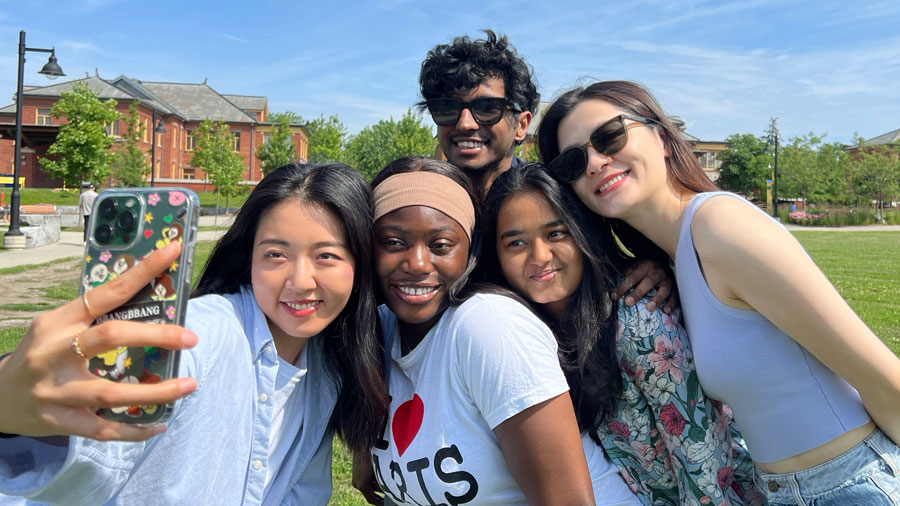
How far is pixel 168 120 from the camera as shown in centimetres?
6431

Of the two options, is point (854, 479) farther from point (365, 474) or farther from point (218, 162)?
point (218, 162)

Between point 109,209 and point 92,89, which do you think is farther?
point 92,89

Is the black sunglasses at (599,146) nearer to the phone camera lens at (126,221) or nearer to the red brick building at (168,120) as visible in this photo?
the phone camera lens at (126,221)

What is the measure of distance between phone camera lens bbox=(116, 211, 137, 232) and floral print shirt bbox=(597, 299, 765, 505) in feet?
6.01

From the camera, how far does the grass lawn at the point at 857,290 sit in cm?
494

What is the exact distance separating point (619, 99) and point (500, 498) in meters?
1.79

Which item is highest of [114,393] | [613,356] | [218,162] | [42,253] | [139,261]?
[218,162]

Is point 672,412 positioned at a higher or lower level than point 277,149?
lower

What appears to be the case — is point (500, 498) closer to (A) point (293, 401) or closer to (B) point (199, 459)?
(A) point (293, 401)

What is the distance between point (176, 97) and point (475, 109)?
80.4 meters

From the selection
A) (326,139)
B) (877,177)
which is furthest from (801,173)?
(326,139)

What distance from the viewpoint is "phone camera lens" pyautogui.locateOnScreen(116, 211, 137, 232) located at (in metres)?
1.51

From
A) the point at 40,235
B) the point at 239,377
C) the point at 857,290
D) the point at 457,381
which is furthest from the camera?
the point at 40,235

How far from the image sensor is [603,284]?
270cm
